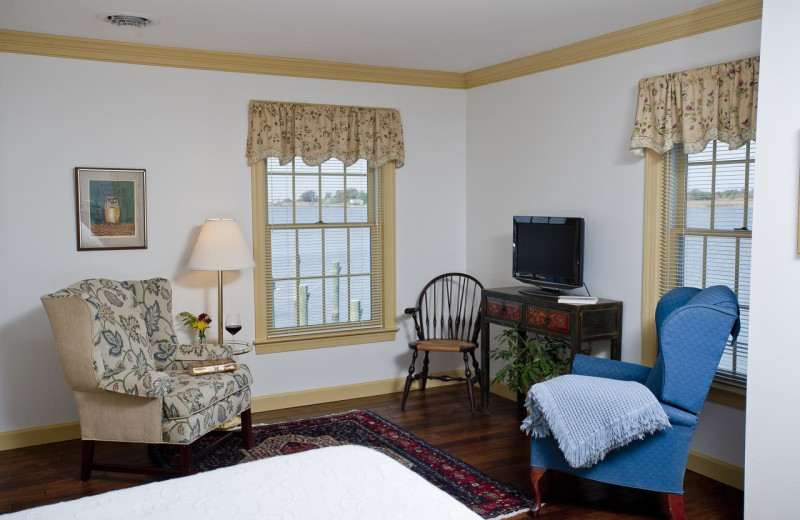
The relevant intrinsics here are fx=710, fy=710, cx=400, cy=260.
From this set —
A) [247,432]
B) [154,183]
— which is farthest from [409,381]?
[154,183]

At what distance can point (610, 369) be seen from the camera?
12.5ft

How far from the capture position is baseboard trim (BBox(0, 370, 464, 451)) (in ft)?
14.9

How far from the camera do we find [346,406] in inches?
213

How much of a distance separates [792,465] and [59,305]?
3563 mm

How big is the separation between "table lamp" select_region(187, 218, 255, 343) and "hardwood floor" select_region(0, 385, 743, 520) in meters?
1.17

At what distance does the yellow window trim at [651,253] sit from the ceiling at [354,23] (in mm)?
888

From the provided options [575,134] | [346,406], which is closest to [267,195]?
[346,406]

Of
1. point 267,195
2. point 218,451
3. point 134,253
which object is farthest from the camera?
point 267,195

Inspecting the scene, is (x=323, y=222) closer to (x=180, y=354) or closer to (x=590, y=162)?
(x=180, y=354)

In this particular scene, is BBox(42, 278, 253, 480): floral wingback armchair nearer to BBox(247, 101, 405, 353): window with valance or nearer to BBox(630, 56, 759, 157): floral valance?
BBox(247, 101, 405, 353): window with valance

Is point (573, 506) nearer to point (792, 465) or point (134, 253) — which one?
point (792, 465)

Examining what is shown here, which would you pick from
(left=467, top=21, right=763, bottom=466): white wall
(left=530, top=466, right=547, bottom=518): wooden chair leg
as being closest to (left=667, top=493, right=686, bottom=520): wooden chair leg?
(left=530, top=466, right=547, bottom=518): wooden chair leg

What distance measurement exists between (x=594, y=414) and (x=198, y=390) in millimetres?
2085

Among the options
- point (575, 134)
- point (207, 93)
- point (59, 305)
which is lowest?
point (59, 305)
